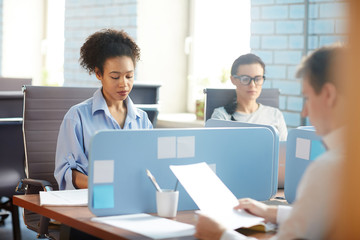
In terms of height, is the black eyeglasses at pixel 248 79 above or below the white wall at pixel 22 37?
below

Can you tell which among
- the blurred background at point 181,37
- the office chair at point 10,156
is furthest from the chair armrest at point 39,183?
the blurred background at point 181,37

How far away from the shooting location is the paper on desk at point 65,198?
1894mm

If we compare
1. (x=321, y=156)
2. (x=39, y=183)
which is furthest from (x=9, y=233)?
(x=321, y=156)

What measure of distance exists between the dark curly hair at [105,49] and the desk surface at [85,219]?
0.82 metres

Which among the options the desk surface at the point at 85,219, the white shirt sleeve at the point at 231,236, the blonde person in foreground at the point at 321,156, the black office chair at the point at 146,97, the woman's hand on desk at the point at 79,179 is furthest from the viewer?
the black office chair at the point at 146,97

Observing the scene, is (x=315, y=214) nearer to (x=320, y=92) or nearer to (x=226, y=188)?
(x=320, y=92)

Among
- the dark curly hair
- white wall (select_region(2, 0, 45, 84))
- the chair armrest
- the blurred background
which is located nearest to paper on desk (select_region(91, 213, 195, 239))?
the chair armrest

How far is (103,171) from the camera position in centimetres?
A: 174

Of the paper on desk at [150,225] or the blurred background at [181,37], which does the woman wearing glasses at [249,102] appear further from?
the paper on desk at [150,225]

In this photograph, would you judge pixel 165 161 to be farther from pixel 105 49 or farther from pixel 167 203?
pixel 105 49

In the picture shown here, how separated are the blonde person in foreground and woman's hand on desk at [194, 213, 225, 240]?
0.87ft

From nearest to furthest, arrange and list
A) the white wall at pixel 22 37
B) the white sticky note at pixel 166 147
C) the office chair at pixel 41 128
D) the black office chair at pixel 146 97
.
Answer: the white sticky note at pixel 166 147 → the office chair at pixel 41 128 → the black office chair at pixel 146 97 → the white wall at pixel 22 37

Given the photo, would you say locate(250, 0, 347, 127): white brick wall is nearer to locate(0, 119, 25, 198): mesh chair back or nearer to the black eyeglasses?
the black eyeglasses

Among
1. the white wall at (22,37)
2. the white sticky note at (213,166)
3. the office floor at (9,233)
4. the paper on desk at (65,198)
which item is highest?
the white wall at (22,37)
